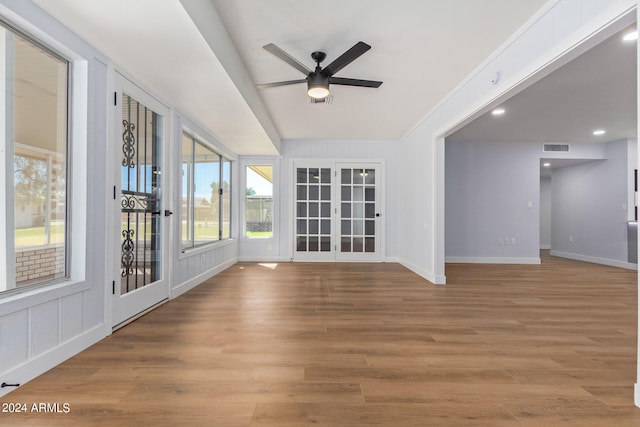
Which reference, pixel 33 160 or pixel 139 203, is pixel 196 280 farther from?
pixel 33 160

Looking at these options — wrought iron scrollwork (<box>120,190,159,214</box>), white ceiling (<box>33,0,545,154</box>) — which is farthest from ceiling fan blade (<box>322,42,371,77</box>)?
wrought iron scrollwork (<box>120,190,159,214</box>)

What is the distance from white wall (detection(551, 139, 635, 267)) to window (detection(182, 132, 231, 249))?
787 cm

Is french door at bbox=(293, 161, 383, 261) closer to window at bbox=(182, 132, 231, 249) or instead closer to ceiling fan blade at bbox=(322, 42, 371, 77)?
window at bbox=(182, 132, 231, 249)

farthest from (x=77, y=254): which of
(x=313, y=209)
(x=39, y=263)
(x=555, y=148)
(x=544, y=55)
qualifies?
(x=555, y=148)

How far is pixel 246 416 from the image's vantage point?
1.46m

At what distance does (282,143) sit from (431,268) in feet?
12.7

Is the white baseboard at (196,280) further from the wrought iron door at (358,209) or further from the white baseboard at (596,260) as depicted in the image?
the white baseboard at (596,260)

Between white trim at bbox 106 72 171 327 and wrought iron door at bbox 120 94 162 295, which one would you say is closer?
white trim at bbox 106 72 171 327

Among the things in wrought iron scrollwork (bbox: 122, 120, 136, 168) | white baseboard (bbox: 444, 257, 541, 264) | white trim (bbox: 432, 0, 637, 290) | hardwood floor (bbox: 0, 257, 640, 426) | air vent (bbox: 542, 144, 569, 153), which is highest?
air vent (bbox: 542, 144, 569, 153)

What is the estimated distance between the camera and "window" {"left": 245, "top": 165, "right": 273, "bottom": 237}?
6.29 metres

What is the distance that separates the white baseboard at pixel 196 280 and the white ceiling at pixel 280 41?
217 cm

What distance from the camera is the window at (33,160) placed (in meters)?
1.71

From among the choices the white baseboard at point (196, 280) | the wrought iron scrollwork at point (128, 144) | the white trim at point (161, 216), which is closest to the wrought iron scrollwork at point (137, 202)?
→ the white trim at point (161, 216)

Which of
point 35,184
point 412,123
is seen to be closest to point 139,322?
point 35,184
